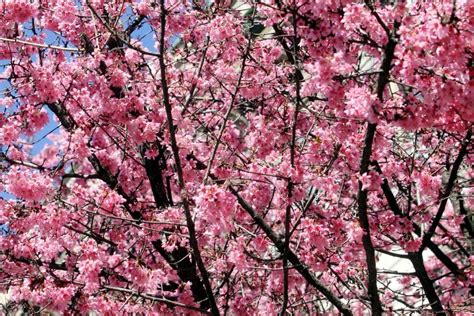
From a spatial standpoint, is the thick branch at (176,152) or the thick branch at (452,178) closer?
the thick branch at (176,152)

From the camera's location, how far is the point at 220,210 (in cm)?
539

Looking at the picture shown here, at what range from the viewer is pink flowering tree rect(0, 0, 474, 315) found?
17.2 ft

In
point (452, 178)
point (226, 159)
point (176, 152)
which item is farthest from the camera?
point (226, 159)

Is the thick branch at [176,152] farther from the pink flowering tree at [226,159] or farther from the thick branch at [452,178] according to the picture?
the thick branch at [452,178]

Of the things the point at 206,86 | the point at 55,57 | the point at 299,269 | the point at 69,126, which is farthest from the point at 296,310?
the point at 55,57

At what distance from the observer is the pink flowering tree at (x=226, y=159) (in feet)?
17.2

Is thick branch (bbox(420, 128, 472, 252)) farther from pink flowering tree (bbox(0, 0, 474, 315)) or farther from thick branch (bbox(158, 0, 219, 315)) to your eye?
thick branch (bbox(158, 0, 219, 315))

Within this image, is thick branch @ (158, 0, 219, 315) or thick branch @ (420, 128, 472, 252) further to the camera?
thick branch @ (420, 128, 472, 252)

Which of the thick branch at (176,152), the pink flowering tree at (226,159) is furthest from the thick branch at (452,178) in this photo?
the thick branch at (176,152)

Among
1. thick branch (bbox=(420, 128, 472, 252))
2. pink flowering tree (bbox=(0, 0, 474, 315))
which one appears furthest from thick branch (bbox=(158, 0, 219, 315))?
thick branch (bbox=(420, 128, 472, 252))

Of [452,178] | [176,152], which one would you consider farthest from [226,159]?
[452,178]

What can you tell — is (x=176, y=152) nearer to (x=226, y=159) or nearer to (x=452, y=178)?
(x=226, y=159)

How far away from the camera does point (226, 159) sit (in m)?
7.38

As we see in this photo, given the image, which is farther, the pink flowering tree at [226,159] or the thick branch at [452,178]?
the thick branch at [452,178]
